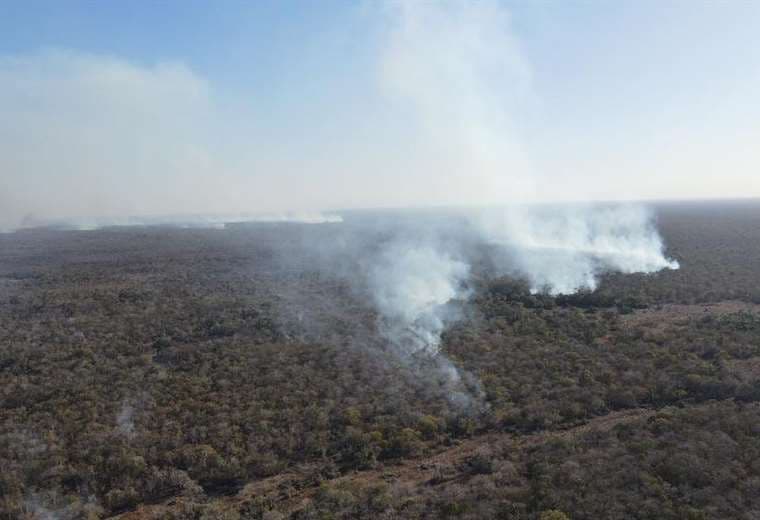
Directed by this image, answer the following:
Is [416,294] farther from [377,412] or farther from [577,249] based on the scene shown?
[577,249]

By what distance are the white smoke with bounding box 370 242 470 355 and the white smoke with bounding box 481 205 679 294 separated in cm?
851

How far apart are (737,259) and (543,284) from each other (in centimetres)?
3163

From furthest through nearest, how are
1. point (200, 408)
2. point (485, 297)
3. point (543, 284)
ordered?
point (543, 284) → point (485, 297) → point (200, 408)

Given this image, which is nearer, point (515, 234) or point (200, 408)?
point (200, 408)

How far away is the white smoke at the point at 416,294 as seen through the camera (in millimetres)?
36219

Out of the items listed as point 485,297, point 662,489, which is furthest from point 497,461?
point 485,297

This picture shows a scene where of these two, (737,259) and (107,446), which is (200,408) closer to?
(107,446)

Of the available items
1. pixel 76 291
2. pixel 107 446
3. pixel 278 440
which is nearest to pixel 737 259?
pixel 278 440

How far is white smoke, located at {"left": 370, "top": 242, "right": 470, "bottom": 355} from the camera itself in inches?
1426

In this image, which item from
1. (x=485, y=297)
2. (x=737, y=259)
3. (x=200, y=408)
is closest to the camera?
(x=200, y=408)

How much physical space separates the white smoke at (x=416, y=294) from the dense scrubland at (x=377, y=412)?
5.46ft

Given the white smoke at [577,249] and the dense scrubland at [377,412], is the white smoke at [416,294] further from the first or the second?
the white smoke at [577,249]

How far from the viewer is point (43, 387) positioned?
29.4 metres

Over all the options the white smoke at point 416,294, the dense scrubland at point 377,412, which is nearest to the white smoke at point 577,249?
the white smoke at point 416,294
